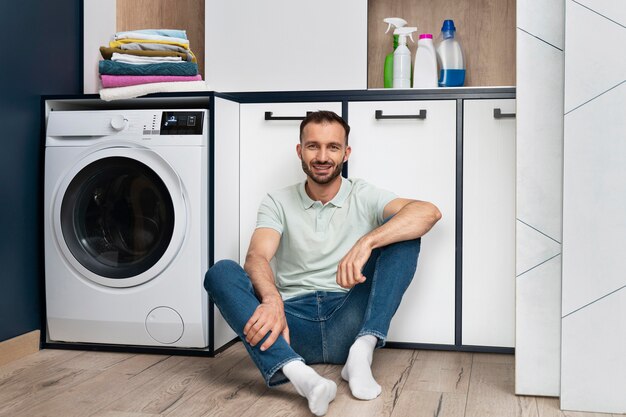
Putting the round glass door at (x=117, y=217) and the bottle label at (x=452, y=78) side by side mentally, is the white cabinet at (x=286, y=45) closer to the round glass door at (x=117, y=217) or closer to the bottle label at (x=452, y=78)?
the bottle label at (x=452, y=78)

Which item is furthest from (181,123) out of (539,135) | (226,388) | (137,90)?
(539,135)

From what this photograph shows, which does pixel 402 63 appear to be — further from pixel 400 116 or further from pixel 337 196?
pixel 337 196

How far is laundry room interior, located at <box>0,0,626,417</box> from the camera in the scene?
6.39ft

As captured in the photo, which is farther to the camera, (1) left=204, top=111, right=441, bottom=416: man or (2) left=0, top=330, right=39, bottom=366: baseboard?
(2) left=0, top=330, right=39, bottom=366: baseboard

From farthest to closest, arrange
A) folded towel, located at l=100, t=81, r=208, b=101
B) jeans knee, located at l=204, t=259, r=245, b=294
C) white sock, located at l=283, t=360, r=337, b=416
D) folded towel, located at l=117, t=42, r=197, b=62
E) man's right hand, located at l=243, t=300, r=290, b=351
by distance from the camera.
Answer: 1. folded towel, located at l=117, t=42, r=197, b=62
2. folded towel, located at l=100, t=81, r=208, b=101
3. jeans knee, located at l=204, t=259, r=245, b=294
4. man's right hand, located at l=243, t=300, r=290, b=351
5. white sock, located at l=283, t=360, r=337, b=416

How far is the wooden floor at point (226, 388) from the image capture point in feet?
6.10

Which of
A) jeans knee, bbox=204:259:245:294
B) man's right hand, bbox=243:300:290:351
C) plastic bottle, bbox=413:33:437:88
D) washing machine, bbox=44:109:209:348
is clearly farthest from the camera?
plastic bottle, bbox=413:33:437:88

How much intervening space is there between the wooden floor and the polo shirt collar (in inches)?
19.8

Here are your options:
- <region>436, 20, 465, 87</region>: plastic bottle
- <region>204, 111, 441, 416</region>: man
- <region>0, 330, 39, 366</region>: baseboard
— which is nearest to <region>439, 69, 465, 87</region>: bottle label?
<region>436, 20, 465, 87</region>: plastic bottle

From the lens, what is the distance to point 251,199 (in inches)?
105

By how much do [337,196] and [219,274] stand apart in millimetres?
523

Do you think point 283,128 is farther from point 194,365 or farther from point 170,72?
point 194,365

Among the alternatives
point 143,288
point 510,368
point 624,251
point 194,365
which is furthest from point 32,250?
point 624,251

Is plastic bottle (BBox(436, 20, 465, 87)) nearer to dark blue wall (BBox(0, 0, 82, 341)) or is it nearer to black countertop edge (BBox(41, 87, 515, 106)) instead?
black countertop edge (BBox(41, 87, 515, 106))
